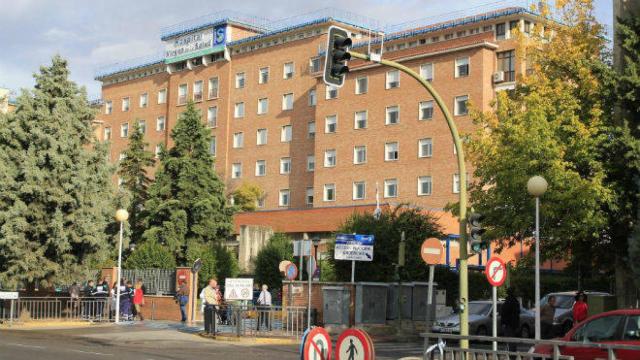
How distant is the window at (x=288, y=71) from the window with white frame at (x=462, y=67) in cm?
1751

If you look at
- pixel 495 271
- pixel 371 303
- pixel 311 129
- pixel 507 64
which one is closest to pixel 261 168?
pixel 311 129

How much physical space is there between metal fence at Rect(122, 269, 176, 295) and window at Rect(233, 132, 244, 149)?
3889 cm

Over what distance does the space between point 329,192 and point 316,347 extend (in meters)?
60.2

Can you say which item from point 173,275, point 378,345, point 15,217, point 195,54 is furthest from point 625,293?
point 195,54

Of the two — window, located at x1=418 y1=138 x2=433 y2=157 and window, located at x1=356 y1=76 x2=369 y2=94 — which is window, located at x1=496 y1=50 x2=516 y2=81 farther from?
window, located at x1=356 y1=76 x2=369 y2=94

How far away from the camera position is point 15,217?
34375 mm

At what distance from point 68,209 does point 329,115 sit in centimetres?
3632

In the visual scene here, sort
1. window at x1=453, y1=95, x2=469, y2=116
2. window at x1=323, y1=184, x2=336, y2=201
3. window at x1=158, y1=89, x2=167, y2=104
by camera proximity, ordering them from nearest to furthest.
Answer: window at x1=453, y1=95, x2=469, y2=116
window at x1=323, y1=184, x2=336, y2=201
window at x1=158, y1=89, x2=167, y2=104

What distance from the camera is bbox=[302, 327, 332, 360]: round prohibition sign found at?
1025 cm

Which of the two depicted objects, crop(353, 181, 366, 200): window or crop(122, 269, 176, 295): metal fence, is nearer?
crop(122, 269, 176, 295): metal fence

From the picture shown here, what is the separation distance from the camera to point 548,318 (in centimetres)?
3170

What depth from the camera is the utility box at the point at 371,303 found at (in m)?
29.4

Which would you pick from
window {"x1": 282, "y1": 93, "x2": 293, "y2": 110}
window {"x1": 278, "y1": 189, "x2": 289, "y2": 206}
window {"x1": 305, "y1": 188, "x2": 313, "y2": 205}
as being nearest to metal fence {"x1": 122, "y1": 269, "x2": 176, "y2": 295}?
window {"x1": 305, "y1": 188, "x2": 313, "y2": 205}

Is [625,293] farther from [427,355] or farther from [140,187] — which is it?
[140,187]
